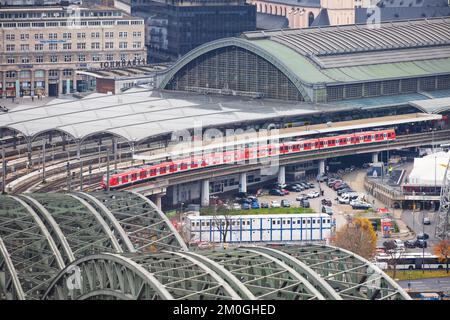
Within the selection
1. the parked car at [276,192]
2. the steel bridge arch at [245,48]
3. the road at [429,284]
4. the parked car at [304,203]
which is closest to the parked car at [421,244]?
the road at [429,284]

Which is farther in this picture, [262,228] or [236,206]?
[236,206]

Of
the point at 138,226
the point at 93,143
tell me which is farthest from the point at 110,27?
the point at 138,226

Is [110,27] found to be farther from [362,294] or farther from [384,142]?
[362,294]

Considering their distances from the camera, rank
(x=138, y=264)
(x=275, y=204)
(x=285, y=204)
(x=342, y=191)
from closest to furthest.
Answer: (x=138, y=264) → (x=285, y=204) → (x=275, y=204) → (x=342, y=191)

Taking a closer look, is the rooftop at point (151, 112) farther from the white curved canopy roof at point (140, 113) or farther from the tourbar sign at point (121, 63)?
the tourbar sign at point (121, 63)

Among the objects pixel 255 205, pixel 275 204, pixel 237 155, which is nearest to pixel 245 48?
pixel 237 155

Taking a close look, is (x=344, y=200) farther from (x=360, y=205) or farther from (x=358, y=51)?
(x=358, y=51)
